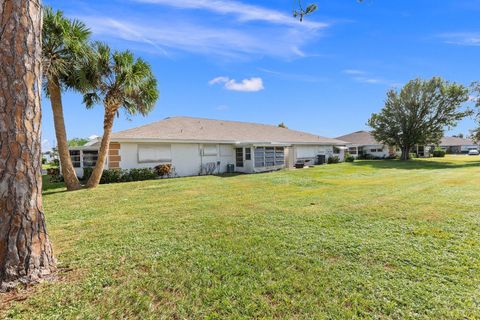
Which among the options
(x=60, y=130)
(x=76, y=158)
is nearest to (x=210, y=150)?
(x=76, y=158)

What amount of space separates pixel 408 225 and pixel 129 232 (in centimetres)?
668

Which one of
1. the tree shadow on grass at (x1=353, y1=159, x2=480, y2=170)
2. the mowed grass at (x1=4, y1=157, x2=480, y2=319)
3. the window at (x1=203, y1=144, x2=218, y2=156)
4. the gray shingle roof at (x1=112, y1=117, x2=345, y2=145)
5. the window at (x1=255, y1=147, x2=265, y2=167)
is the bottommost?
the mowed grass at (x1=4, y1=157, x2=480, y2=319)

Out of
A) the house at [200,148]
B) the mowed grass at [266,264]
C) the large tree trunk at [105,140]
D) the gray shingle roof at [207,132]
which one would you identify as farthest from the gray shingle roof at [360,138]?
the large tree trunk at [105,140]

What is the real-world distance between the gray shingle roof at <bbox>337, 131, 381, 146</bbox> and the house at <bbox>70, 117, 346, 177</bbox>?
62.9ft

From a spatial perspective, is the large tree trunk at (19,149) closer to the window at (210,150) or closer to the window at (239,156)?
the window at (210,150)

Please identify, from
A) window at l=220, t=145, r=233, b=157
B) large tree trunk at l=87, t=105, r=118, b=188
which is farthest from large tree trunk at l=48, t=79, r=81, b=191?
window at l=220, t=145, r=233, b=157

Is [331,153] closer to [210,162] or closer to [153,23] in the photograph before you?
[210,162]

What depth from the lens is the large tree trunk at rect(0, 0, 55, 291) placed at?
3279 millimetres

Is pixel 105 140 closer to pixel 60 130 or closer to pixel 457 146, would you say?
pixel 60 130

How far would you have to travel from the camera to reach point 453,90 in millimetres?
33312

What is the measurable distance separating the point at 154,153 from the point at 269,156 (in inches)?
413

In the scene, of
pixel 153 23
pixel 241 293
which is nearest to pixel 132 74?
pixel 153 23

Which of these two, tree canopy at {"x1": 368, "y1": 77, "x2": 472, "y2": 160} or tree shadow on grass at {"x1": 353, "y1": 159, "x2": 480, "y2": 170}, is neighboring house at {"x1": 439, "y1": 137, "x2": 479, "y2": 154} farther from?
tree shadow on grass at {"x1": 353, "y1": 159, "x2": 480, "y2": 170}

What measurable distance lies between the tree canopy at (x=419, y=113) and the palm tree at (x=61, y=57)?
39.0 m
